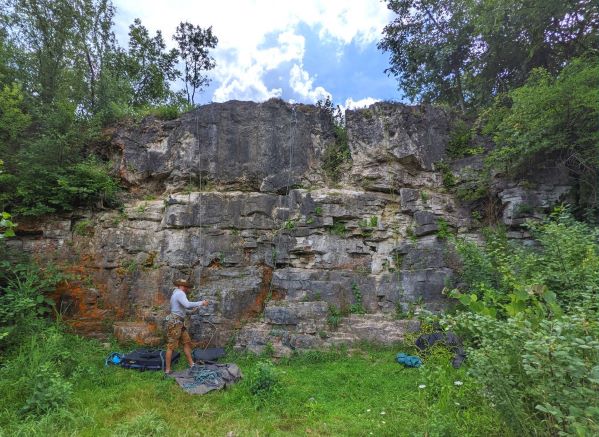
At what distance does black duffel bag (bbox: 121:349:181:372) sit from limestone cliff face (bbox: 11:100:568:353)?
2.87ft

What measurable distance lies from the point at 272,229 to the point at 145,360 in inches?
154

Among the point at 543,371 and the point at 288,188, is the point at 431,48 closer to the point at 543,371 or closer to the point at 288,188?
the point at 288,188

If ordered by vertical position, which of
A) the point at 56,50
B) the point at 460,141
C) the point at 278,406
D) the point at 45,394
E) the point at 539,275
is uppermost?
the point at 56,50

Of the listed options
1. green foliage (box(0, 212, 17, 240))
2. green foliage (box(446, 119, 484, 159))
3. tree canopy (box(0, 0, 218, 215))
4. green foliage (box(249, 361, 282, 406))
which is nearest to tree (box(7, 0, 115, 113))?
tree canopy (box(0, 0, 218, 215))

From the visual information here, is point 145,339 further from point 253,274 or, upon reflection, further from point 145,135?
point 145,135

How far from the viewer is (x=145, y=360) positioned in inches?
229

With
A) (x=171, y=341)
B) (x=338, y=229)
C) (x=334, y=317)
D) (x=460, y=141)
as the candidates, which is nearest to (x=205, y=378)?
(x=171, y=341)

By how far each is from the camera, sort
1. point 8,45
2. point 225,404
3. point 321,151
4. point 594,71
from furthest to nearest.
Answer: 1. point 321,151
2. point 8,45
3. point 594,71
4. point 225,404

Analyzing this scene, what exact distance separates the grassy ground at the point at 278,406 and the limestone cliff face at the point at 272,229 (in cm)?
158

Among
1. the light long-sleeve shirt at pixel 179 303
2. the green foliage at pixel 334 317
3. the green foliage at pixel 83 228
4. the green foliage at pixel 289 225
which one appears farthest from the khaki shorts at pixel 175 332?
the green foliage at pixel 83 228

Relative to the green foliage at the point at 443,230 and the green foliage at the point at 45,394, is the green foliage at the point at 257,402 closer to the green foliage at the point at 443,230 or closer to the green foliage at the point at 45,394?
the green foliage at the point at 45,394

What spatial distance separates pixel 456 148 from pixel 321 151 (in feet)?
12.2

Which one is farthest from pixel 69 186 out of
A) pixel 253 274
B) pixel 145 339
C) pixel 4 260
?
pixel 253 274

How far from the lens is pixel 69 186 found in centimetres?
800
